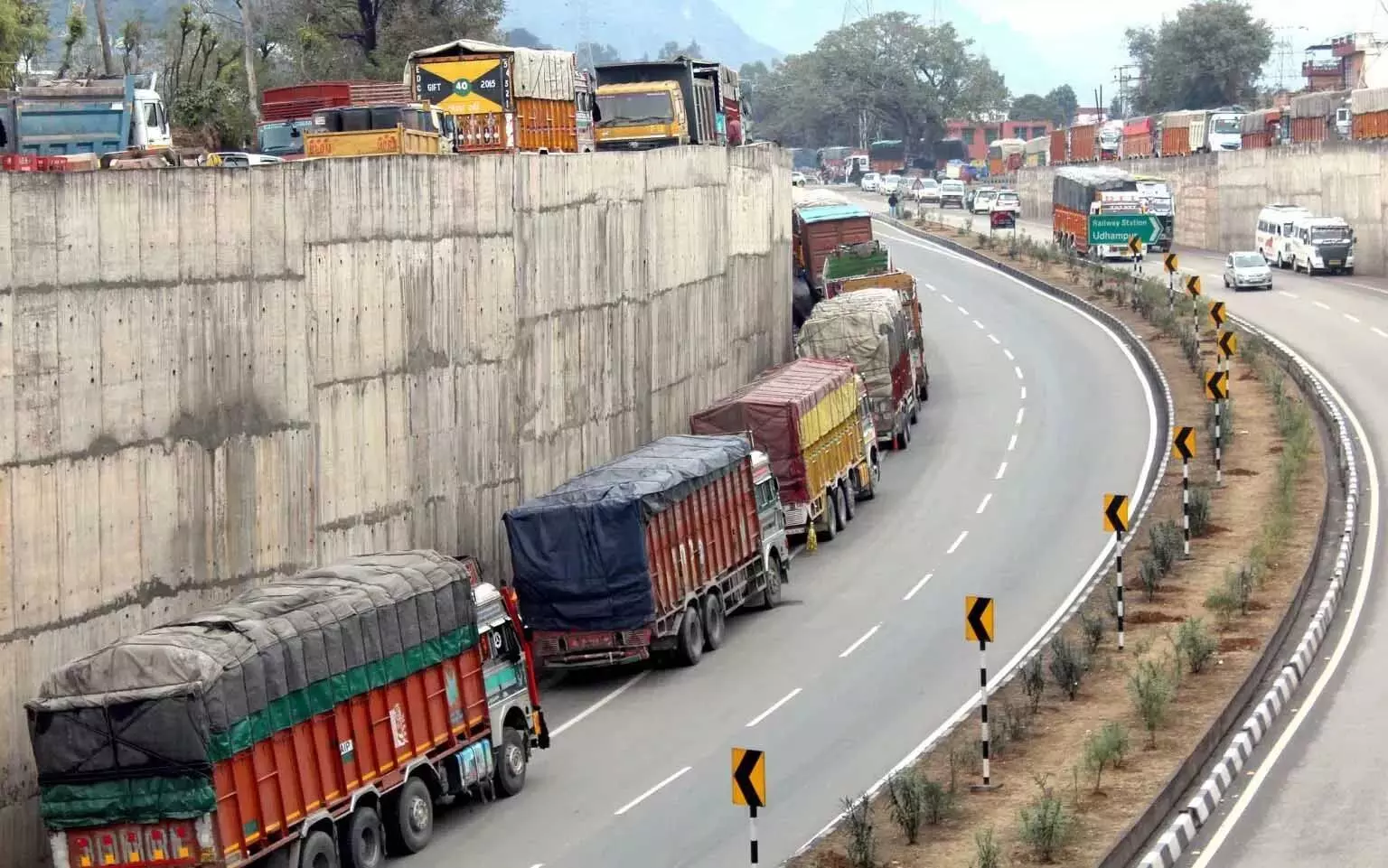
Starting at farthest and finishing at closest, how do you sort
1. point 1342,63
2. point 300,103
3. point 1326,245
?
point 1342,63, point 1326,245, point 300,103

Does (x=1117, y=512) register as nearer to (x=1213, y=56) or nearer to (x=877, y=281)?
(x=877, y=281)

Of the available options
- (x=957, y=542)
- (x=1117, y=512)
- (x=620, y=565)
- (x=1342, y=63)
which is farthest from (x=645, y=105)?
(x=1342, y=63)

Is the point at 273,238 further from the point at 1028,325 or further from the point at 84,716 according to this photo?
the point at 1028,325

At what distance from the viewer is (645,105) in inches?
1982

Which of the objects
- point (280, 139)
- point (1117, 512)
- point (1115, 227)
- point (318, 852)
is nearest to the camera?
point (318, 852)

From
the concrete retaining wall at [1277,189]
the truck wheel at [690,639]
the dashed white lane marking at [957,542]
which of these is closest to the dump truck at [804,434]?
the dashed white lane marking at [957,542]

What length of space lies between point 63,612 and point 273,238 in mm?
6660

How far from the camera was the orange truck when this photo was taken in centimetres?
4044

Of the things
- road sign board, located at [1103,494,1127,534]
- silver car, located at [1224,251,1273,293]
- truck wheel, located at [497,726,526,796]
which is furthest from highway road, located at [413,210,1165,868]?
silver car, located at [1224,251,1273,293]

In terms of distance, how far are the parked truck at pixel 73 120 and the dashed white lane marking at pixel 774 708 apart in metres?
12.7

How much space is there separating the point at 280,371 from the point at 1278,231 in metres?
66.0

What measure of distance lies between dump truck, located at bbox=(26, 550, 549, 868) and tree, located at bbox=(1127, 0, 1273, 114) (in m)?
178

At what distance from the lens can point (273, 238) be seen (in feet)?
86.7

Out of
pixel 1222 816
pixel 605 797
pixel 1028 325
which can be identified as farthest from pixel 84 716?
pixel 1028 325
